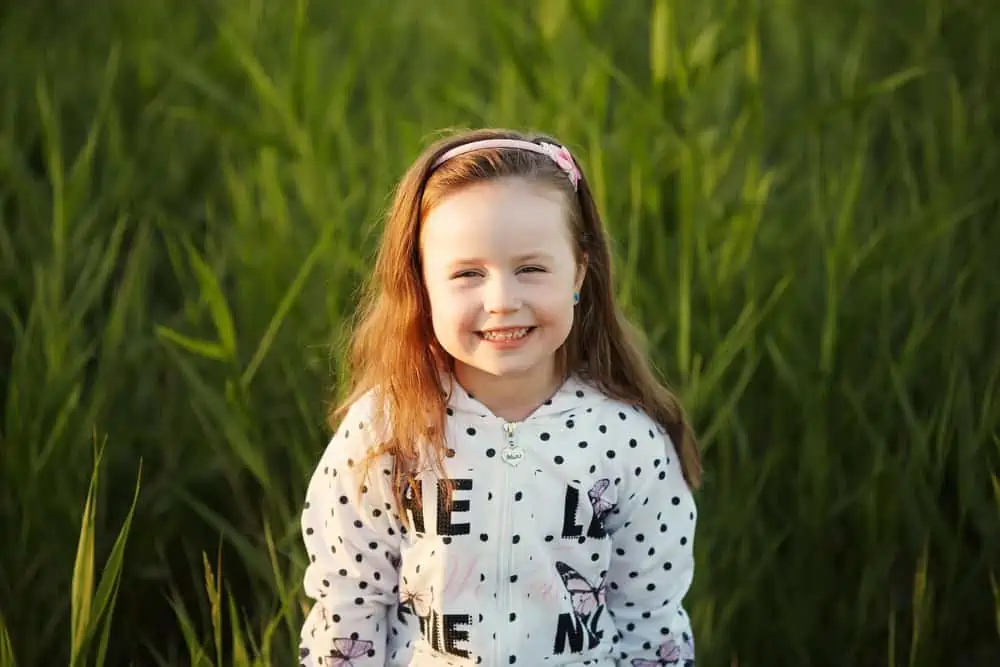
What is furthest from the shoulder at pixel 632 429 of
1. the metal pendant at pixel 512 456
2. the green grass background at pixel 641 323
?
the green grass background at pixel 641 323

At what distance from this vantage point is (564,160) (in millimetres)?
1397

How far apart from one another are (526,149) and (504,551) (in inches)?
16.0

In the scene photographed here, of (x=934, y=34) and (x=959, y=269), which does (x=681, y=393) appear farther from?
(x=934, y=34)

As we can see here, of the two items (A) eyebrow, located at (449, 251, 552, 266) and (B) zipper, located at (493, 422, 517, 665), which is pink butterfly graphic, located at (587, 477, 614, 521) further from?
(A) eyebrow, located at (449, 251, 552, 266)

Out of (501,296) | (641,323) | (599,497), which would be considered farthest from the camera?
(641,323)

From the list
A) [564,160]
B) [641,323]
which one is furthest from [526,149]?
[641,323]

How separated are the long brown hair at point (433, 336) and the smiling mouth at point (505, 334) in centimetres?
10

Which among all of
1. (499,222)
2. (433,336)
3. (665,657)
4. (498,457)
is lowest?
(665,657)

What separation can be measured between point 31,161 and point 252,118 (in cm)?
47

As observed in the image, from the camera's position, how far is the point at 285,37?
283 cm

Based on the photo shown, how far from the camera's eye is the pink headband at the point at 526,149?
4.52ft

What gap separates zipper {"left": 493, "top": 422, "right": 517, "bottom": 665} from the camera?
138 centimetres

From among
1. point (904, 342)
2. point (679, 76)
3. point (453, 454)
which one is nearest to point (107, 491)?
point (453, 454)

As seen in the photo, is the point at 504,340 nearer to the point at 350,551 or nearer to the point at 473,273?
the point at 473,273
